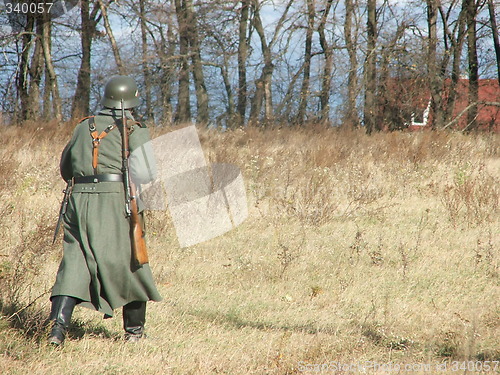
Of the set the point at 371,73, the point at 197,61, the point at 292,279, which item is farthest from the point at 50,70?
the point at 292,279

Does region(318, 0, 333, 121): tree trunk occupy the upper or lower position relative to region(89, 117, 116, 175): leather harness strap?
upper

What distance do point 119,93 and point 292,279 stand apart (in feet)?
8.74

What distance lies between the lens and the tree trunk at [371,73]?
15.7 m

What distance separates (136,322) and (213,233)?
132 inches

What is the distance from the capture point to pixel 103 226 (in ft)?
11.5

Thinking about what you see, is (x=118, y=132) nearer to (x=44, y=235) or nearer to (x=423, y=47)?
(x=44, y=235)

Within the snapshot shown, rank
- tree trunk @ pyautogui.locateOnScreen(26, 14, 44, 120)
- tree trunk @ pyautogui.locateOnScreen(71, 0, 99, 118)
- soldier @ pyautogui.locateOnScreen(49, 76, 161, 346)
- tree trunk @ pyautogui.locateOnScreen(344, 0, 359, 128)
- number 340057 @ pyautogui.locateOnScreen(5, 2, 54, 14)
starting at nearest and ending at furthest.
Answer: soldier @ pyautogui.locateOnScreen(49, 76, 161, 346) < tree trunk @ pyautogui.locateOnScreen(26, 14, 44, 120) < number 340057 @ pyautogui.locateOnScreen(5, 2, 54, 14) < tree trunk @ pyautogui.locateOnScreen(344, 0, 359, 128) < tree trunk @ pyautogui.locateOnScreen(71, 0, 99, 118)

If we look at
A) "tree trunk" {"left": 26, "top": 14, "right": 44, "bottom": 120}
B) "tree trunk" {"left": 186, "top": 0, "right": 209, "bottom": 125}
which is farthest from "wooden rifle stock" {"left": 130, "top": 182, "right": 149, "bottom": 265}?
"tree trunk" {"left": 186, "top": 0, "right": 209, "bottom": 125}

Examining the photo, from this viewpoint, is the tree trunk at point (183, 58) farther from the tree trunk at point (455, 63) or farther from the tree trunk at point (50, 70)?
the tree trunk at point (455, 63)

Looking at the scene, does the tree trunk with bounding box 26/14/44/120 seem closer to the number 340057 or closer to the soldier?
the number 340057

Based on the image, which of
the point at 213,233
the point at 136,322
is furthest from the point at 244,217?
the point at 136,322

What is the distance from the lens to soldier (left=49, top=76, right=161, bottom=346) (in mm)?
3420

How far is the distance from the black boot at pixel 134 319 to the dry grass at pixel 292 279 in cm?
10

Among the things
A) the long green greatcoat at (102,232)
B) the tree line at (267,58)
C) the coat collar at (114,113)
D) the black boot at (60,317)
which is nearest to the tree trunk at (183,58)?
the tree line at (267,58)
